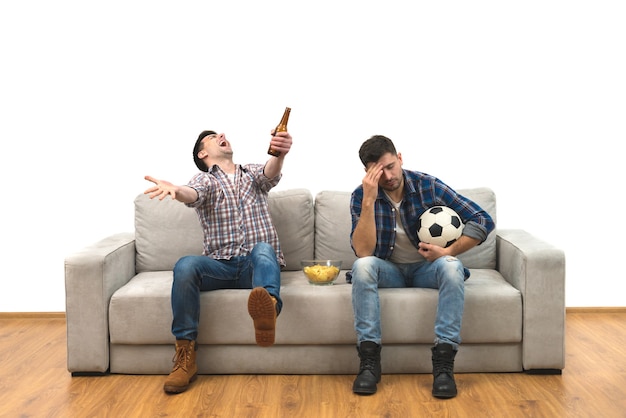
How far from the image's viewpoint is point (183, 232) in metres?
3.80

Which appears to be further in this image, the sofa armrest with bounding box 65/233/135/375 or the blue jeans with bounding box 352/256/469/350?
the sofa armrest with bounding box 65/233/135/375

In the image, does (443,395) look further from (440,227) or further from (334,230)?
(334,230)

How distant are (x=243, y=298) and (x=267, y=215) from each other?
19.7 inches

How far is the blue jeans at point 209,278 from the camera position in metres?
3.13

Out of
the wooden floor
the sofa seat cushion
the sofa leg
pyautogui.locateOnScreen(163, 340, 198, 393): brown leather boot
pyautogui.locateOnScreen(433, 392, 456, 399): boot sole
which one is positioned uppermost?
the sofa seat cushion

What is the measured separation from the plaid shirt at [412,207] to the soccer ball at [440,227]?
0.06 meters

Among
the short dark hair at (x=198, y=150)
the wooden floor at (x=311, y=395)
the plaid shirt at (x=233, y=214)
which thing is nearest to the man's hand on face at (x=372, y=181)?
the plaid shirt at (x=233, y=214)

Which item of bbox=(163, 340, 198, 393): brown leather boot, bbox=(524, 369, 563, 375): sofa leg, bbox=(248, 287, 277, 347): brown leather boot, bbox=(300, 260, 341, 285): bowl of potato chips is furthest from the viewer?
bbox=(300, 260, 341, 285): bowl of potato chips

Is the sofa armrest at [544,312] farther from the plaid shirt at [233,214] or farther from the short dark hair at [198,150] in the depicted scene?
the short dark hair at [198,150]

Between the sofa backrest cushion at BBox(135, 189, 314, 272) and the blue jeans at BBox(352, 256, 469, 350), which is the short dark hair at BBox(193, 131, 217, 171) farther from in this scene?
the blue jeans at BBox(352, 256, 469, 350)

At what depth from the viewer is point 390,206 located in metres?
3.34

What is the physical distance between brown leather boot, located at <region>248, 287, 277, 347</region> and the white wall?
147 centimetres

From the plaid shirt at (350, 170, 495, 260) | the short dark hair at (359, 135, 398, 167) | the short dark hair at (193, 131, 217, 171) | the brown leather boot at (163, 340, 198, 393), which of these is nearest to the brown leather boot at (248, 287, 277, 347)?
the brown leather boot at (163, 340, 198, 393)

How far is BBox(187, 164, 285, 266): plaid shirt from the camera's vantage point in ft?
11.4
